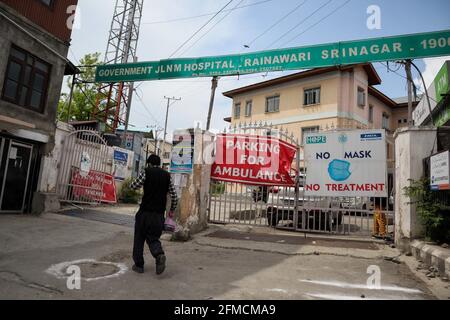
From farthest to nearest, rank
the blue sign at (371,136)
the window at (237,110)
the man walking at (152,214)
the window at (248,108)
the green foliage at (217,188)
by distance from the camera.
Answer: the window at (237,110) < the window at (248,108) < the green foliage at (217,188) < the blue sign at (371,136) < the man walking at (152,214)

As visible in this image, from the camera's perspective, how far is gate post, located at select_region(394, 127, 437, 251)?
249 inches

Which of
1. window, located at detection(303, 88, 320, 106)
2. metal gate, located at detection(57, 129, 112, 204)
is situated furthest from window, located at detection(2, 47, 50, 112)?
window, located at detection(303, 88, 320, 106)

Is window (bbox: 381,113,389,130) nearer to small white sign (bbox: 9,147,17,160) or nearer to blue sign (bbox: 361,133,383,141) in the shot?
blue sign (bbox: 361,133,383,141)

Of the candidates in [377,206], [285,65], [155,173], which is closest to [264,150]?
[285,65]

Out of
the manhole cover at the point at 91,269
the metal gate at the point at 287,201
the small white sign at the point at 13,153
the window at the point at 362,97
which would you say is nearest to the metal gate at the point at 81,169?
the small white sign at the point at 13,153

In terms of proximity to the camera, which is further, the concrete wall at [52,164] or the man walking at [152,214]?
the concrete wall at [52,164]

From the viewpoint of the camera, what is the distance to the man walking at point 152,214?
4531mm

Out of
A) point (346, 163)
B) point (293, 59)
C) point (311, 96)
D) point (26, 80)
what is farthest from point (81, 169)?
point (311, 96)

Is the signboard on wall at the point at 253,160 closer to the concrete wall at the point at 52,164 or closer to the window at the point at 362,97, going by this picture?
the concrete wall at the point at 52,164

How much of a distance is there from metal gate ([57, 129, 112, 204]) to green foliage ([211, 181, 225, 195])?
5871mm

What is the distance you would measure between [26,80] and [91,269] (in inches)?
317

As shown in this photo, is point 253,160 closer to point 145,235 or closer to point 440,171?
point 440,171

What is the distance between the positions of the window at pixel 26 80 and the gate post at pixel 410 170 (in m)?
10.8
